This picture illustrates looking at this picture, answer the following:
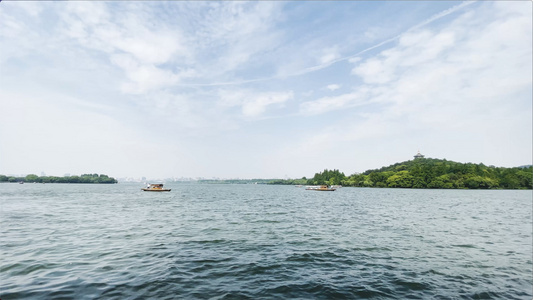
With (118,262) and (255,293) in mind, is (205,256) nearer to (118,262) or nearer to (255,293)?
(118,262)

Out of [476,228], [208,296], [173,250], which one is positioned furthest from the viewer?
[476,228]

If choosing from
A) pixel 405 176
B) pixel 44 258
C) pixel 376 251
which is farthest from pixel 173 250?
pixel 405 176

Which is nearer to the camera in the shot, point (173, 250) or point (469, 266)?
point (469, 266)

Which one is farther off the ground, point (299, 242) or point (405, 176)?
point (405, 176)

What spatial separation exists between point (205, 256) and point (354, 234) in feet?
52.2

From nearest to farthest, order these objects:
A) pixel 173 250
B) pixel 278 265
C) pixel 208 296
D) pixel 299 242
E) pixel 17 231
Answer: pixel 208 296
pixel 278 265
pixel 173 250
pixel 299 242
pixel 17 231

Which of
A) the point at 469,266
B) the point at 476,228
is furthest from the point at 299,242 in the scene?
the point at 476,228

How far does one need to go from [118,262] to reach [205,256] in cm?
538

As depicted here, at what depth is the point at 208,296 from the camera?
11070mm

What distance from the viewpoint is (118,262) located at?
1576 cm

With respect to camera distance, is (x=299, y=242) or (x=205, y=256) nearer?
(x=205, y=256)

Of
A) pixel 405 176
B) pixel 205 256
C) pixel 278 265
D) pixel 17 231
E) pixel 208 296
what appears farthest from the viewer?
pixel 405 176

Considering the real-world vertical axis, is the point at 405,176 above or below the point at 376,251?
above

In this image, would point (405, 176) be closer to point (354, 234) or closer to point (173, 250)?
point (354, 234)
